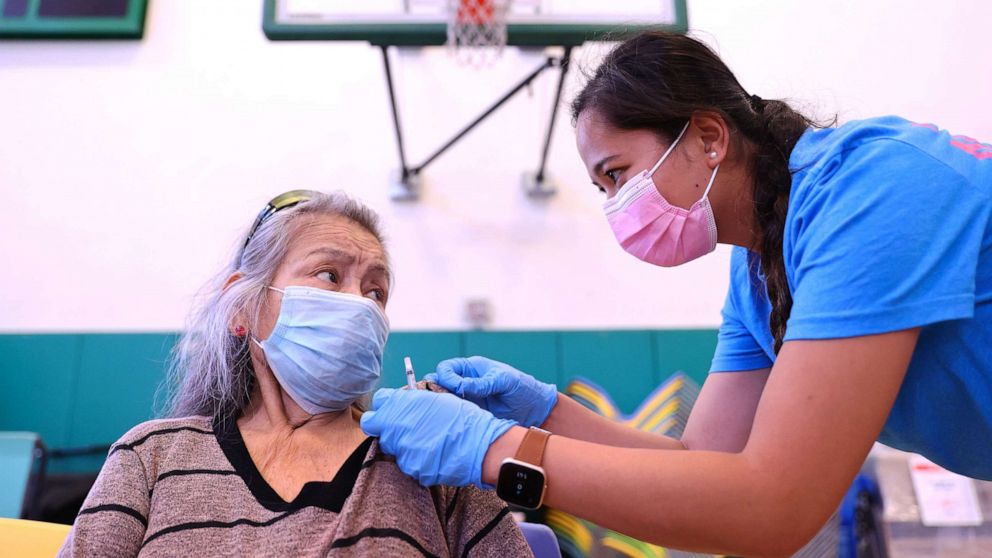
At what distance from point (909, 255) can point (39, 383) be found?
3.31 m

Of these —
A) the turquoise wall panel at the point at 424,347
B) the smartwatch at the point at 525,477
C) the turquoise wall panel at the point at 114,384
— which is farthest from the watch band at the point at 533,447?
the turquoise wall panel at the point at 114,384

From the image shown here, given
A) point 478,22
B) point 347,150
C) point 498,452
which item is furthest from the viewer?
point 347,150

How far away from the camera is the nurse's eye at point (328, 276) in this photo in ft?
4.38

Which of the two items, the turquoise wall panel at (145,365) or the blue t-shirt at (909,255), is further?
the turquoise wall panel at (145,365)

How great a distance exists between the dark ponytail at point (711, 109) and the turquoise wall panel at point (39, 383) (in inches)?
111

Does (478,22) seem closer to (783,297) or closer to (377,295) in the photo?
(377,295)

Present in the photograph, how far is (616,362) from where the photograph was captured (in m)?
3.14

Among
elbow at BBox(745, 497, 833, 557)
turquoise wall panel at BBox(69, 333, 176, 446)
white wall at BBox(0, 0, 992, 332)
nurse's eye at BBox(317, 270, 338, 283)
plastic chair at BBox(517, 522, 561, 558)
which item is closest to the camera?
elbow at BBox(745, 497, 833, 557)

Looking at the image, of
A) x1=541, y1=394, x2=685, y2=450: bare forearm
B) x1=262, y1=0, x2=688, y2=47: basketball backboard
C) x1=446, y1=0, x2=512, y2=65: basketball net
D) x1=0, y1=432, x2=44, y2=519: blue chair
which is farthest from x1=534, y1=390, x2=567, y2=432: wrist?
x1=0, y1=432, x2=44, y2=519: blue chair

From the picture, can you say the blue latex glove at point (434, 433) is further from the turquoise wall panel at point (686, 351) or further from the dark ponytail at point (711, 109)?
the turquoise wall panel at point (686, 351)

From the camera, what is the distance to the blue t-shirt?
33.8 inches

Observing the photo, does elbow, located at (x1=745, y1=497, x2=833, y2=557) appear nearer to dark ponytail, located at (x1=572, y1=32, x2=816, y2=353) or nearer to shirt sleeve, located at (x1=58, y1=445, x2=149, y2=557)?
dark ponytail, located at (x1=572, y1=32, x2=816, y2=353)

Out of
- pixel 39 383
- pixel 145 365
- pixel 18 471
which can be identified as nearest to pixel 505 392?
pixel 18 471

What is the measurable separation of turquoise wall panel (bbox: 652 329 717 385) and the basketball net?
4.81 ft
